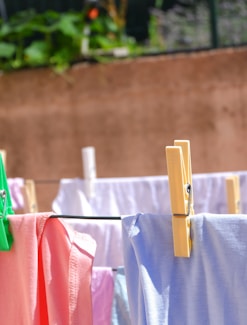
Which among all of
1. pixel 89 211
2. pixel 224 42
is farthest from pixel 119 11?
pixel 89 211

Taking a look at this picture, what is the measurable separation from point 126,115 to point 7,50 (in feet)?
2.35

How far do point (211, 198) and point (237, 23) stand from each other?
1.46m

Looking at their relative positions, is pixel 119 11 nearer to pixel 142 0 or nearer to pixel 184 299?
pixel 142 0

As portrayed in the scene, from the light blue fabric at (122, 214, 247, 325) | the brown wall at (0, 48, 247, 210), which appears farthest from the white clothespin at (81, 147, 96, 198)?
the brown wall at (0, 48, 247, 210)

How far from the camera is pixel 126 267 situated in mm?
1234

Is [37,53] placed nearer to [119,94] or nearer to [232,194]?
[119,94]

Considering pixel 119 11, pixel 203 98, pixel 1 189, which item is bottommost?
pixel 1 189

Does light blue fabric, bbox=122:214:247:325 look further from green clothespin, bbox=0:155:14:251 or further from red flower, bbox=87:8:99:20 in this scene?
red flower, bbox=87:8:99:20

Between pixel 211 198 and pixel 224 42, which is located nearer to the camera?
pixel 211 198

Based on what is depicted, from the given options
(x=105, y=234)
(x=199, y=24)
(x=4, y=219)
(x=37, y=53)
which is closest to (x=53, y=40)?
(x=37, y=53)

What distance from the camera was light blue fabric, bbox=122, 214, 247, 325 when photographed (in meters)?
1.16

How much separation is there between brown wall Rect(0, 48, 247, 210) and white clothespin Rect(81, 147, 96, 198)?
2.94 ft

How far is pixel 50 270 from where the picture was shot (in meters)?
1.33

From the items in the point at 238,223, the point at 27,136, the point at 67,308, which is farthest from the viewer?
the point at 27,136
